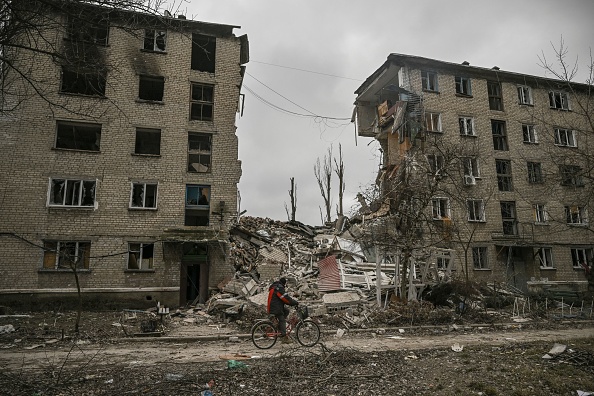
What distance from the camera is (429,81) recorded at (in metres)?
23.9

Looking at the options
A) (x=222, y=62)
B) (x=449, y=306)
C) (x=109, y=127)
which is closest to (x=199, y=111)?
(x=222, y=62)

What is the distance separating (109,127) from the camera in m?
18.5

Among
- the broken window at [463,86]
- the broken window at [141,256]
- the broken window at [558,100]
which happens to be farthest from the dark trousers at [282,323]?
the broken window at [558,100]

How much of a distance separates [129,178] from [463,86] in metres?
21.4

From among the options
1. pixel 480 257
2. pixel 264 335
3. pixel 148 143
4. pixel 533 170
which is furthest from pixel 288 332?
pixel 533 170

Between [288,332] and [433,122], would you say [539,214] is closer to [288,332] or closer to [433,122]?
[433,122]

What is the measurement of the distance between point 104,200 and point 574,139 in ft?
100.0

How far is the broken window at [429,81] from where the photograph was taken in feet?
77.5

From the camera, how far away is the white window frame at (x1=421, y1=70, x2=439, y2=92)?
2361 cm

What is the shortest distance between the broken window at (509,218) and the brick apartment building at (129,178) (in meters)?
16.8

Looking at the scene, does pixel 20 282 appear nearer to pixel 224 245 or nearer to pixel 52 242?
pixel 52 242

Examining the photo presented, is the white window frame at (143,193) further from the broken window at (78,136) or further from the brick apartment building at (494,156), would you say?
the brick apartment building at (494,156)

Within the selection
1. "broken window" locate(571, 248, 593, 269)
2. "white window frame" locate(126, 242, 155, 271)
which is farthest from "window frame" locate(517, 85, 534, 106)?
"white window frame" locate(126, 242, 155, 271)

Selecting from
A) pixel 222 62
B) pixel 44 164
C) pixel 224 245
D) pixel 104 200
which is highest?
pixel 222 62
